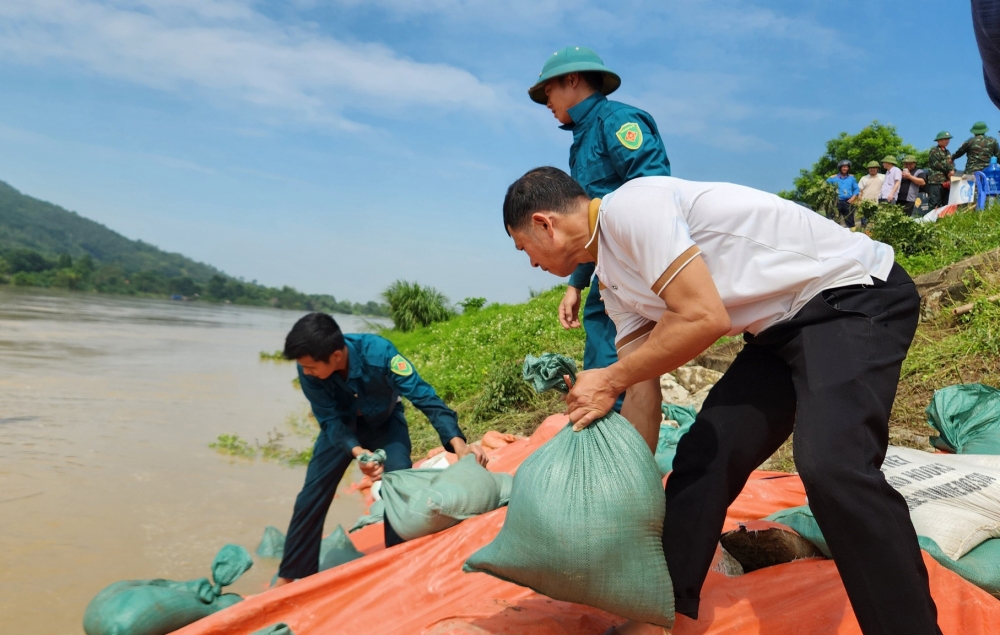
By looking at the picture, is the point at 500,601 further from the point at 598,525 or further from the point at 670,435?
the point at 670,435

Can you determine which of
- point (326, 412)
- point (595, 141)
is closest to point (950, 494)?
point (595, 141)

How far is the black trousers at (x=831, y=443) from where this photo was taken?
133 cm

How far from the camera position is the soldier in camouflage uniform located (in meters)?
9.20

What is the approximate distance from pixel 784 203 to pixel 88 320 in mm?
25414

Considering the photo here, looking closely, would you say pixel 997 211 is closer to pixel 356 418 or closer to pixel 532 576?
pixel 356 418

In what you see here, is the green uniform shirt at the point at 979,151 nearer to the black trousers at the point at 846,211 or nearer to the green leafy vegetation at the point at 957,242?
the black trousers at the point at 846,211

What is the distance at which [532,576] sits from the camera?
1.60 metres

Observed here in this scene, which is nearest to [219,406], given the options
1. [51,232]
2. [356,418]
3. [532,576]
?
[356,418]

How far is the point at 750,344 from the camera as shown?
1.69m

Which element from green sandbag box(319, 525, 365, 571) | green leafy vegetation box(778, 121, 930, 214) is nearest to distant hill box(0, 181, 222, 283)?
green leafy vegetation box(778, 121, 930, 214)

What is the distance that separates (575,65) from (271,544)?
2.82m

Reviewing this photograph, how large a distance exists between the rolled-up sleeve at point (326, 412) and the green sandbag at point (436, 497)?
413 mm

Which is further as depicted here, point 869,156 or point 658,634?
point 869,156

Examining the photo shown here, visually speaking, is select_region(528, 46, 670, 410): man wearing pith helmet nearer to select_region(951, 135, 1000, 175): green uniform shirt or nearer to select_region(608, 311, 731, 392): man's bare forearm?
select_region(608, 311, 731, 392): man's bare forearm
